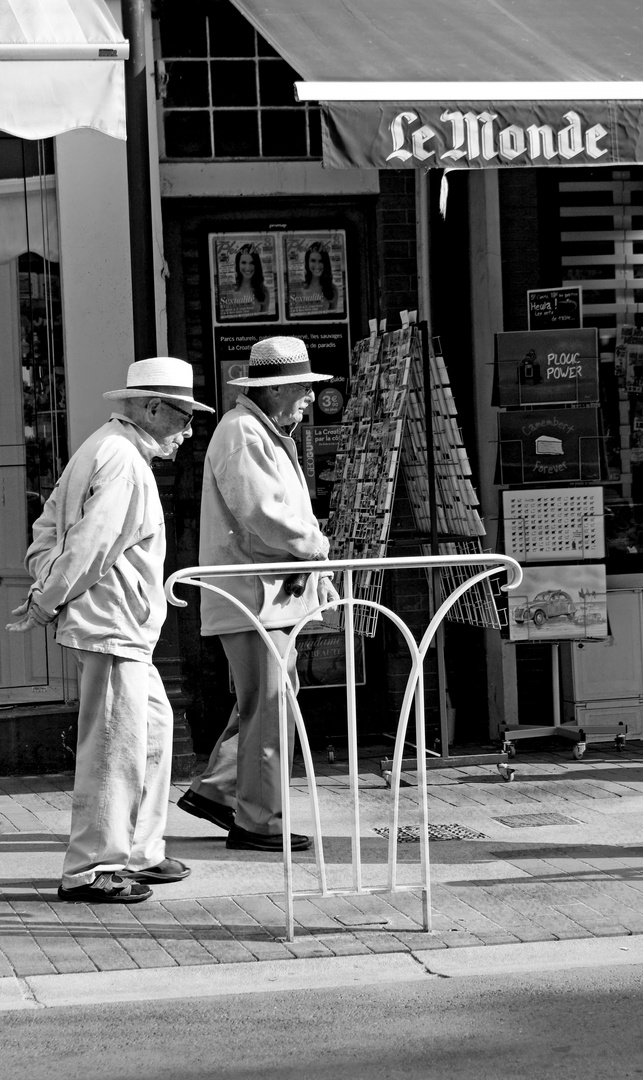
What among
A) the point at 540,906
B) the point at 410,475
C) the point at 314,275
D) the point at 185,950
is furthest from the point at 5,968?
the point at 314,275

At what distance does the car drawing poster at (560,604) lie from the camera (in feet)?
27.9

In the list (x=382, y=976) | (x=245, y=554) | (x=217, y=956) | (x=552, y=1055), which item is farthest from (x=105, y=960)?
(x=245, y=554)

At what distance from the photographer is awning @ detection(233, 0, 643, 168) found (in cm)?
702

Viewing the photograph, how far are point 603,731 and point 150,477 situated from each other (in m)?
3.86

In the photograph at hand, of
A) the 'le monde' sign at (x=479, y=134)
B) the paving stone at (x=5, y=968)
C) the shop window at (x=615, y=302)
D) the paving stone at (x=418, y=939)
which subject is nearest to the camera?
Answer: the paving stone at (x=5, y=968)

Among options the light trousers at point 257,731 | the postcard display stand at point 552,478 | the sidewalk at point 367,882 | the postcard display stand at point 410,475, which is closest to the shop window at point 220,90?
A: the postcard display stand at point 410,475

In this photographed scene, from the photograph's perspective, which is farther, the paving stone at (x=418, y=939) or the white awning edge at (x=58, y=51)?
the white awning edge at (x=58, y=51)

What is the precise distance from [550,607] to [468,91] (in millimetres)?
2854

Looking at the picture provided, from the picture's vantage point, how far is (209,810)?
688 cm

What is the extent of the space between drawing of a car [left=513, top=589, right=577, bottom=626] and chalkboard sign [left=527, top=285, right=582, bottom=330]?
1.65 meters

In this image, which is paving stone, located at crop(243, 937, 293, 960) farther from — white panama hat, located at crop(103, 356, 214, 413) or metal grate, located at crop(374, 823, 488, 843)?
white panama hat, located at crop(103, 356, 214, 413)

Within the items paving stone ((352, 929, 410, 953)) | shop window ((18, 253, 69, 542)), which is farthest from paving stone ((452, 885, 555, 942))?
shop window ((18, 253, 69, 542))

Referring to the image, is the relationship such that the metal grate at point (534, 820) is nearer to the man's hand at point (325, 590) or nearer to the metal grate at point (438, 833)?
the metal grate at point (438, 833)

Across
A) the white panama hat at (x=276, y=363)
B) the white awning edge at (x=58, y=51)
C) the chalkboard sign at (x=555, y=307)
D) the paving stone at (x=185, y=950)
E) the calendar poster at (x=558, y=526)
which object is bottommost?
the paving stone at (x=185, y=950)
